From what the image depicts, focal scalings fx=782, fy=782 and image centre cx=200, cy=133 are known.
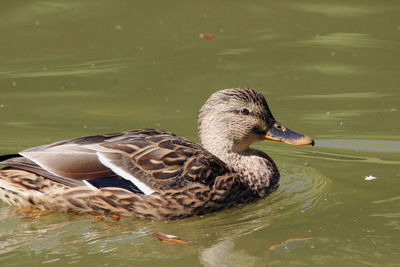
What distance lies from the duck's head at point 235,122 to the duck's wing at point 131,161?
75 cm

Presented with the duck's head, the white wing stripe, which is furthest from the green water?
the duck's head

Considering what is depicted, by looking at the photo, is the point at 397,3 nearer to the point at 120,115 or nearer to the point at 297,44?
the point at 297,44

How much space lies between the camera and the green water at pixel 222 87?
657 centimetres

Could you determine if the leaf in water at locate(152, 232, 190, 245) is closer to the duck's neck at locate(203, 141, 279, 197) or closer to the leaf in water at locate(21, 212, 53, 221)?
the leaf in water at locate(21, 212, 53, 221)

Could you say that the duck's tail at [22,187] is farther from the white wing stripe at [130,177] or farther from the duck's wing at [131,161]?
the white wing stripe at [130,177]

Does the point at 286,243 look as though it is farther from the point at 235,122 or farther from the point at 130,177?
the point at 235,122

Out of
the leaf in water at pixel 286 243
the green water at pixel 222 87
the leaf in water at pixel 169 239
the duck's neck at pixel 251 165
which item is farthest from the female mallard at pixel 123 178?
the leaf in water at pixel 286 243

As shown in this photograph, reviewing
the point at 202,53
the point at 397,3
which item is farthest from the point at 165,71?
the point at 397,3

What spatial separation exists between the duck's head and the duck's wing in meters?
0.75

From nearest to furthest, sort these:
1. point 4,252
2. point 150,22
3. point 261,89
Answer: point 4,252, point 261,89, point 150,22

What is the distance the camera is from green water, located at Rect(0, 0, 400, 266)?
6570 mm

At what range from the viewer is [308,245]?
21.6ft

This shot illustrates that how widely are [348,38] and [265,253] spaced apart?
774cm

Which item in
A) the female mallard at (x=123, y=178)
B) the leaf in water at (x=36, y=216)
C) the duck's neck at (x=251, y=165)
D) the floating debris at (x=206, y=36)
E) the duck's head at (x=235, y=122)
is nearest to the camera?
the leaf in water at (x=36, y=216)
